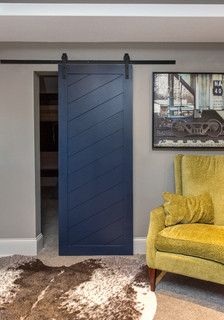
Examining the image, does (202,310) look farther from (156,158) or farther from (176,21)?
(176,21)

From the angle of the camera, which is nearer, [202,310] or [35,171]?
[202,310]

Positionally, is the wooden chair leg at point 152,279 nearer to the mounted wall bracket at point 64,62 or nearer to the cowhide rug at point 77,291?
the cowhide rug at point 77,291

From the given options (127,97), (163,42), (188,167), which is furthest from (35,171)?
(163,42)

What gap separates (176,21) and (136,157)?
135 cm

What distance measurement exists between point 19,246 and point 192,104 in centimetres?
233

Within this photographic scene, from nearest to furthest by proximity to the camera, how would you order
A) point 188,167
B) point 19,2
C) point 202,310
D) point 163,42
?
point 202,310
point 19,2
point 188,167
point 163,42

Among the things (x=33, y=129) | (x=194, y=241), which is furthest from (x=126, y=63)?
(x=194, y=241)

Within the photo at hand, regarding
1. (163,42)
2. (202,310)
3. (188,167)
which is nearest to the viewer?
(202,310)

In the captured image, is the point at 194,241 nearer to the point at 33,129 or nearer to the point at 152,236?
the point at 152,236

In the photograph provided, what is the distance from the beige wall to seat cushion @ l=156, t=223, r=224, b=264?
0.87 m

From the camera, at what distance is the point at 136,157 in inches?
132

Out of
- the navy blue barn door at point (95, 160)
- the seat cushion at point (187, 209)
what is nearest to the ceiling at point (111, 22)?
the navy blue barn door at point (95, 160)

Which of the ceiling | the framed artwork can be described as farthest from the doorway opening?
the framed artwork

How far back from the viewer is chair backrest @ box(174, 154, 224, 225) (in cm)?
288
